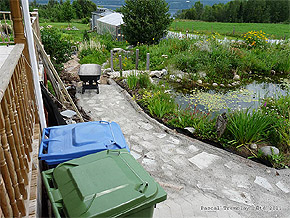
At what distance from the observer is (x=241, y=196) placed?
12.8 feet

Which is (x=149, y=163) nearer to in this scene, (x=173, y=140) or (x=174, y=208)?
(x=173, y=140)

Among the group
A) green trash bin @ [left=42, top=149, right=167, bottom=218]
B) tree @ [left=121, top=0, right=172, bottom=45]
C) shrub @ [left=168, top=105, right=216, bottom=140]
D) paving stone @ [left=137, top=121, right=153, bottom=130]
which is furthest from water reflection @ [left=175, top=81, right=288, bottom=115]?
tree @ [left=121, top=0, right=172, bottom=45]

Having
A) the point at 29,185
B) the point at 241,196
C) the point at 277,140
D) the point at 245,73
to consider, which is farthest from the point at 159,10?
the point at 29,185

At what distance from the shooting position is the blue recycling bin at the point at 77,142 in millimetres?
2844

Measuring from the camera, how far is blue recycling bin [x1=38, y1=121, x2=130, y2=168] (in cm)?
284

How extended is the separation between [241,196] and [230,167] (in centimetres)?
76

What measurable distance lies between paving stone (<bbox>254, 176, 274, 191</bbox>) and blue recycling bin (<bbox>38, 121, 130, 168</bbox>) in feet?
8.37

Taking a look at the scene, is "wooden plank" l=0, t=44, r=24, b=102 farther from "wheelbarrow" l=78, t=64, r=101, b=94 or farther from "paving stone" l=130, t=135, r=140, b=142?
"wheelbarrow" l=78, t=64, r=101, b=94

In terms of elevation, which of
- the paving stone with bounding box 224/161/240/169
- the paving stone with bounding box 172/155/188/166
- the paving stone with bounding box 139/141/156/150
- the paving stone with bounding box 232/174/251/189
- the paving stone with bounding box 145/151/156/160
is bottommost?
the paving stone with bounding box 232/174/251/189

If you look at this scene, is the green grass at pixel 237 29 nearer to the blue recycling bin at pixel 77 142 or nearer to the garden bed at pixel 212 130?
the garden bed at pixel 212 130

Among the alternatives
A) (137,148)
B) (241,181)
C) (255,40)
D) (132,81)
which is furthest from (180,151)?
A: (255,40)

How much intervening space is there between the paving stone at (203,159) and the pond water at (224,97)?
245 centimetres

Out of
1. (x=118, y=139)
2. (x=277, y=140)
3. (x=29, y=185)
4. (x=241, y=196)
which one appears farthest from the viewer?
(x=277, y=140)

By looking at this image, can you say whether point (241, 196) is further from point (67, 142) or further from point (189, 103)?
point (189, 103)
